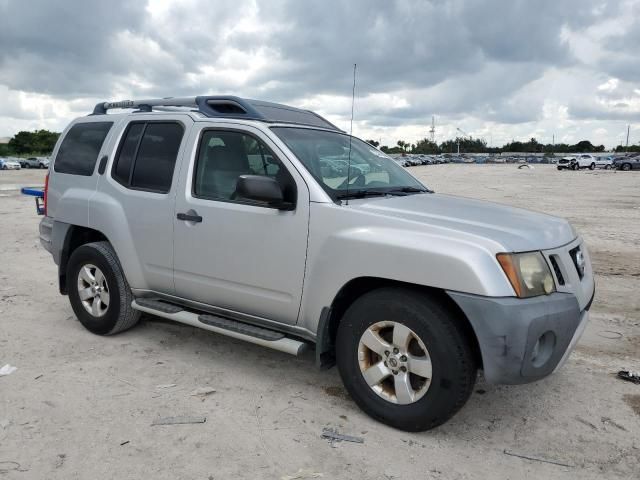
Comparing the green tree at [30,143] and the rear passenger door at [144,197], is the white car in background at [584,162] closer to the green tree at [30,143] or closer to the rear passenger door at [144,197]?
the rear passenger door at [144,197]

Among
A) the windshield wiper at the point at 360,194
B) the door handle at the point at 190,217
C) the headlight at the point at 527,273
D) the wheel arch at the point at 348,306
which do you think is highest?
the windshield wiper at the point at 360,194

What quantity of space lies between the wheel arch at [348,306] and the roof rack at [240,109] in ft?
4.78

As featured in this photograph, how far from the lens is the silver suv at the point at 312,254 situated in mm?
2996

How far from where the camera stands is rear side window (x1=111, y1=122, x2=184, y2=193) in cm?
433

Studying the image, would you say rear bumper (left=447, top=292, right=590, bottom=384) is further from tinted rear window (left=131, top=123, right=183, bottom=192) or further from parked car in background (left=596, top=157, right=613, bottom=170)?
parked car in background (left=596, top=157, right=613, bottom=170)

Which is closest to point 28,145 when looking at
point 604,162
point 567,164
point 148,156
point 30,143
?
point 30,143

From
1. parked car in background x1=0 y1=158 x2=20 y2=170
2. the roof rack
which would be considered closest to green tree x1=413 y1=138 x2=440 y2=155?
parked car in background x1=0 y1=158 x2=20 y2=170

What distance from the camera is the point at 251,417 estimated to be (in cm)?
346

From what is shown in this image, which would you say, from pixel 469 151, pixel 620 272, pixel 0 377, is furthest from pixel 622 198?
pixel 469 151

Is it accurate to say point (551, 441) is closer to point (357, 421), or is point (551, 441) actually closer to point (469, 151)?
point (357, 421)

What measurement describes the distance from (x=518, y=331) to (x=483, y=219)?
800mm

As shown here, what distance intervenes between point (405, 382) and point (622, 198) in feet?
65.0

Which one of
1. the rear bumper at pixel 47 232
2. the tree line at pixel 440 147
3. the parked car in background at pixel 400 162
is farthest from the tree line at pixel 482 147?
the rear bumper at pixel 47 232

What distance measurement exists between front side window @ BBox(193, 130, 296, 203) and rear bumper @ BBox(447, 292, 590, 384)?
1648mm
